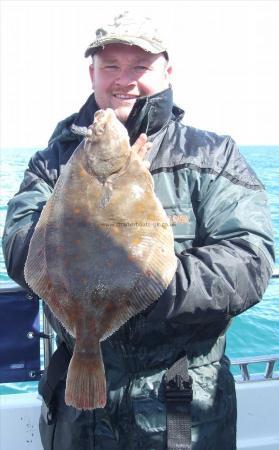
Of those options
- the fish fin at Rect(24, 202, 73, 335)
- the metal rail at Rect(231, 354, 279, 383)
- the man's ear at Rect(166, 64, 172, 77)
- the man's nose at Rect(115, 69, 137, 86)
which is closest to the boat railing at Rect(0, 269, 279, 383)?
the metal rail at Rect(231, 354, 279, 383)

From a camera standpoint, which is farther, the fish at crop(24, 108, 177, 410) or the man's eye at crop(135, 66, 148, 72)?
the man's eye at crop(135, 66, 148, 72)

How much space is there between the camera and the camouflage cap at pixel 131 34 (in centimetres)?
258

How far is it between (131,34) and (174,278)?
129 cm

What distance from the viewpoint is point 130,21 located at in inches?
106

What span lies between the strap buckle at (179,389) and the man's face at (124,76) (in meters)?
1.30

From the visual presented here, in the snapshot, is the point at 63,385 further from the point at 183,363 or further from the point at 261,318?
the point at 261,318

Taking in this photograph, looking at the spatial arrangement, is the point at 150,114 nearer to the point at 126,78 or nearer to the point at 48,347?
the point at 126,78

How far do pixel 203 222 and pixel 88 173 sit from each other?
60 cm

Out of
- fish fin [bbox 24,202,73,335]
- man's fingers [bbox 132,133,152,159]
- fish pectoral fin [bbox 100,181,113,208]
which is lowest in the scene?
fish fin [bbox 24,202,73,335]

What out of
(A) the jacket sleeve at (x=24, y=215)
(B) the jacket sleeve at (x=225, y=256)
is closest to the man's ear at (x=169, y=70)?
(B) the jacket sleeve at (x=225, y=256)

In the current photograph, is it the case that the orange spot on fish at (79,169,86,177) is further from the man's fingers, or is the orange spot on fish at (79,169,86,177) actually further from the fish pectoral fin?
the man's fingers

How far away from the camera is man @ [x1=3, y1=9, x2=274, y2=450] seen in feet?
7.18

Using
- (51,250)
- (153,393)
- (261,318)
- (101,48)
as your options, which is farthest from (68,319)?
(261,318)

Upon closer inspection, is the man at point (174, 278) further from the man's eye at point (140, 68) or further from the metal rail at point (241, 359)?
the metal rail at point (241, 359)
